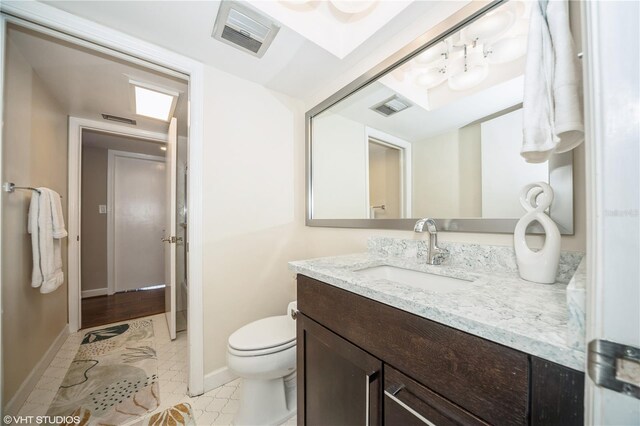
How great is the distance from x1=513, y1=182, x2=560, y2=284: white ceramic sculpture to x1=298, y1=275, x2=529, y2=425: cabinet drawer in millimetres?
459

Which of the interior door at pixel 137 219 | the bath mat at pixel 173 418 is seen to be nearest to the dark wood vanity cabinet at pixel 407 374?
the bath mat at pixel 173 418

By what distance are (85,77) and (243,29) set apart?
4.50 feet

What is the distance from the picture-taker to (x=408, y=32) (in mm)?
1200

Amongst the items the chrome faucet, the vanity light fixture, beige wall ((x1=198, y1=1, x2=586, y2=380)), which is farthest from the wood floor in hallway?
the chrome faucet

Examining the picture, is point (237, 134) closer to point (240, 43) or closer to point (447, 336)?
point (240, 43)

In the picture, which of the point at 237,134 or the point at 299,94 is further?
the point at 299,94

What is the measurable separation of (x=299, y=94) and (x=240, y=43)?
62 centimetres

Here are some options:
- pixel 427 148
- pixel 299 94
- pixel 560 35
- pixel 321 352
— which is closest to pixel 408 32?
pixel 427 148

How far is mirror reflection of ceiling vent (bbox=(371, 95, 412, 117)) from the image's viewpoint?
4.31 feet

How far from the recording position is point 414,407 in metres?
0.57

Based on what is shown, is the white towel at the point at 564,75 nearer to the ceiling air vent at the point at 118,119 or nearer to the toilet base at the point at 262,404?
the toilet base at the point at 262,404

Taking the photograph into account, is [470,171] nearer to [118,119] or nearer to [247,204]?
[247,204]

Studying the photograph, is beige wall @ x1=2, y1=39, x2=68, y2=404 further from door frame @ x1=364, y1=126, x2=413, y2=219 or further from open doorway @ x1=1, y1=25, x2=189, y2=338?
door frame @ x1=364, y1=126, x2=413, y2=219

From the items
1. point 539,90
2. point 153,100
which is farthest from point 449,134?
point 153,100
